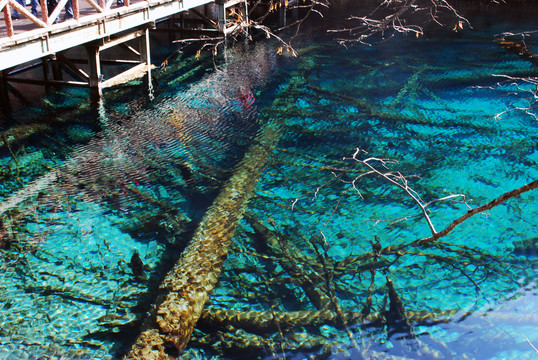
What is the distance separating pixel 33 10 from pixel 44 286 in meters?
6.93

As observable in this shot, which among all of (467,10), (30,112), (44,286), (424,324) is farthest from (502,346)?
(467,10)

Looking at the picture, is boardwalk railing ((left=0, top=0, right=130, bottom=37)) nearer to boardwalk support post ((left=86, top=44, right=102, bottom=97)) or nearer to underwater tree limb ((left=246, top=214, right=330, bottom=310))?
A: boardwalk support post ((left=86, top=44, right=102, bottom=97))

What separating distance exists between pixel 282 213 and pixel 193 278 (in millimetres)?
2025

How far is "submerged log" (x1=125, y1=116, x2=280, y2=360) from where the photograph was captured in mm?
4773

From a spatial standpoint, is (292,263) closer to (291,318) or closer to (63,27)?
(291,318)

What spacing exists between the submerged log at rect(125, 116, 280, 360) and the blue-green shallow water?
0.17 m

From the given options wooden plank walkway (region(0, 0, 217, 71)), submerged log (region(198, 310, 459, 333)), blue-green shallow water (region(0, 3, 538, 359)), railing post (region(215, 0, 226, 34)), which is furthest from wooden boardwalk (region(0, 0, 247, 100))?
submerged log (region(198, 310, 459, 333))

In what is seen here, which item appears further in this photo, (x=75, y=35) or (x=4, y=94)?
(x=4, y=94)

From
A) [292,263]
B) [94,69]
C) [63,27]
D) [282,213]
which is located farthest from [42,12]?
[292,263]

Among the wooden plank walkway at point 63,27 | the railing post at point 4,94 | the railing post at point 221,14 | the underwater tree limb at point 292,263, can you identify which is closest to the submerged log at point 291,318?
the underwater tree limb at point 292,263

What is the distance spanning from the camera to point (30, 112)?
10484mm

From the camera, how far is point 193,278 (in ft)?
18.4

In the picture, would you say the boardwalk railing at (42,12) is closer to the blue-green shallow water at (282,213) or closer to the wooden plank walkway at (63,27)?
the wooden plank walkway at (63,27)

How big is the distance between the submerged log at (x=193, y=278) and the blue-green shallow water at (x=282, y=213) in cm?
17
